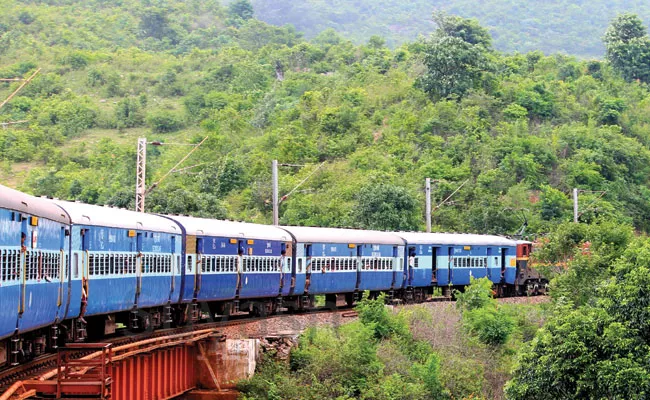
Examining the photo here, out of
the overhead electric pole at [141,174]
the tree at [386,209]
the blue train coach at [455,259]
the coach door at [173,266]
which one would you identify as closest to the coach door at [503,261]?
the blue train coach at [455,259]

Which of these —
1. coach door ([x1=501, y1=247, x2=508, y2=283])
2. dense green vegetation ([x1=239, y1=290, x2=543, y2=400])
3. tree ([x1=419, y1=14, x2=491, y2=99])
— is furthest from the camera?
tree ([x1=419, y1=14, x2=491, y2=99])

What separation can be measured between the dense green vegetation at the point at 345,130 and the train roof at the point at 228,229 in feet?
68.9

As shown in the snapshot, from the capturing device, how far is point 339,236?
37.2 m

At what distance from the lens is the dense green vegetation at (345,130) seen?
6556 cm

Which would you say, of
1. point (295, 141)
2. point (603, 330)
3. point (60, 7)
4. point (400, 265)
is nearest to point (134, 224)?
point (603, 330)

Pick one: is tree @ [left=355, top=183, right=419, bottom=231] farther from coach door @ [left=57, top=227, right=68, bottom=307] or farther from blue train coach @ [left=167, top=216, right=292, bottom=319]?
coach door @ [left=57, top=227, right=68, bottom=307]

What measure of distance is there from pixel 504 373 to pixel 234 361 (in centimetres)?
1068

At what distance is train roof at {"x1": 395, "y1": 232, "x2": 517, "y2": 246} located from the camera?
42.6 metres

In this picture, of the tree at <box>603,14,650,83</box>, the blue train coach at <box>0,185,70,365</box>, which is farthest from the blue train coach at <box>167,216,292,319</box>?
the tree at <box>603,14,650,83</box>

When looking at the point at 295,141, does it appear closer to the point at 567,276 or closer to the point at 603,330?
the point at 567,276

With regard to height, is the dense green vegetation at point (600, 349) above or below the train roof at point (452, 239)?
below

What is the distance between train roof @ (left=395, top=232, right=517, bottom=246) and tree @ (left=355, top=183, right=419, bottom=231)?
8480 millimetres

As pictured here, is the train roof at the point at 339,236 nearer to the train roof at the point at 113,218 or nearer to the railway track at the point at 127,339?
the railway track at the point at 127,339

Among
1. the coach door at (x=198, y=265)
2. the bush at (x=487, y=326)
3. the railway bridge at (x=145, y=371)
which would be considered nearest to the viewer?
the railway bridge at (x=145, y=371)
